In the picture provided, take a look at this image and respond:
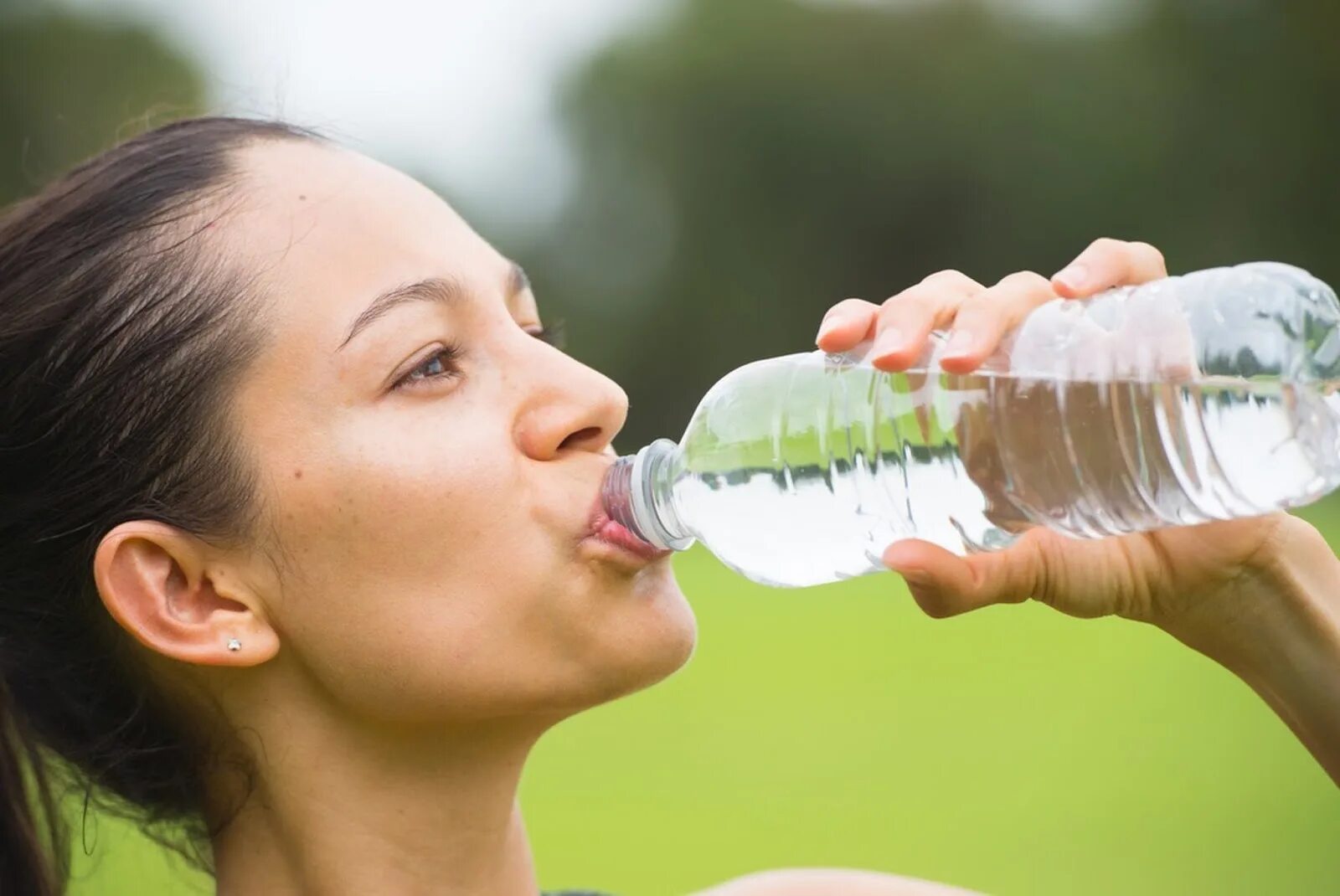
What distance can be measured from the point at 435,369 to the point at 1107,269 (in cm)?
80

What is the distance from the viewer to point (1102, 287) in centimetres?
160

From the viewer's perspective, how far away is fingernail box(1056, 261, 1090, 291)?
159 centimetres

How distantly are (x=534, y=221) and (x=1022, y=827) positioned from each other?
20780 mm

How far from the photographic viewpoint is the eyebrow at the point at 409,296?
187 centimetres

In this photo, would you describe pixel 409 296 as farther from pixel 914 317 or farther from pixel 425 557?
pixel 914 317

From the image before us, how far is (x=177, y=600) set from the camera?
1.95 meters

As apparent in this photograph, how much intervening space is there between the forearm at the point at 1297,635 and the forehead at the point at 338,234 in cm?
99

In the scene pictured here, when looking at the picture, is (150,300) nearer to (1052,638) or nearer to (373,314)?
(373,314)

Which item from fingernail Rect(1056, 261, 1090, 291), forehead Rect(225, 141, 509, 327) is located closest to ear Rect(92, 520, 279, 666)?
forehead Rect(225, 141, 509, 327)

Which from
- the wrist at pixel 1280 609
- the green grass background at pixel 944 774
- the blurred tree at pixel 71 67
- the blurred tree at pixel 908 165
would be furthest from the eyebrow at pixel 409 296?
the blurred tree at pixel 71 67

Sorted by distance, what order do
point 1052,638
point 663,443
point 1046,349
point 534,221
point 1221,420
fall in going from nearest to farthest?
point 1221,420, point 1046,349, point 663,443, point 1052,638, point 534,221

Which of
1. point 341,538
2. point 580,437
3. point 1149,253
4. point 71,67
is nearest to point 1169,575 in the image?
point 1149,253

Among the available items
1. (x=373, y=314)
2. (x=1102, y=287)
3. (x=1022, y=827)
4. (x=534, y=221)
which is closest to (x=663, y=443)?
(x=373, y=314)

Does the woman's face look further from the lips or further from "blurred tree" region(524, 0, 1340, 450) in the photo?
"blurred tree" region(524, 0, 1340, 450)
